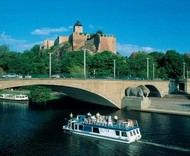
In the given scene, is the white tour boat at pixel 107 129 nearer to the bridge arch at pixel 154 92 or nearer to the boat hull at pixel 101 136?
the boat hull at pixel 101 136

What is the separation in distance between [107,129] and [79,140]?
13.4ft

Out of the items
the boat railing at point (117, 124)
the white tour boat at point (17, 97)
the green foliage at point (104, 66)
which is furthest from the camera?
the green foliage at point (104, 66)

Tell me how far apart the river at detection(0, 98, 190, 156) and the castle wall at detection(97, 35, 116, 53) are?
95529 millimetres

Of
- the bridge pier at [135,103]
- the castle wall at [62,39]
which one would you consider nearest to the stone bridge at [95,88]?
the bridge pier at [135,103]

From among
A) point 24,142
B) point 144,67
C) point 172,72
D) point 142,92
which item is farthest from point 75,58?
point 24,142

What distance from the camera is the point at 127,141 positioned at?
126 ft

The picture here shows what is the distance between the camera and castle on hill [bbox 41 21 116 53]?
149750 millimetres

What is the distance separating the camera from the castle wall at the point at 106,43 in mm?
148375

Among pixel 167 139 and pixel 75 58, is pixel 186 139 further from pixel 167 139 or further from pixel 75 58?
pixel 75 58

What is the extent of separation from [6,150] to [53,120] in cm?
1944

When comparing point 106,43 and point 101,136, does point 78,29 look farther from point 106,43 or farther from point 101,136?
point 101,136

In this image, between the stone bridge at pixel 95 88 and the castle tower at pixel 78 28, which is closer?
the stone bridge at pixel 95 88

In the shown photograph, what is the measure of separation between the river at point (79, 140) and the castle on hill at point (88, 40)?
97031mm

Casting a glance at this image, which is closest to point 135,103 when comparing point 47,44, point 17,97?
point 17,97
